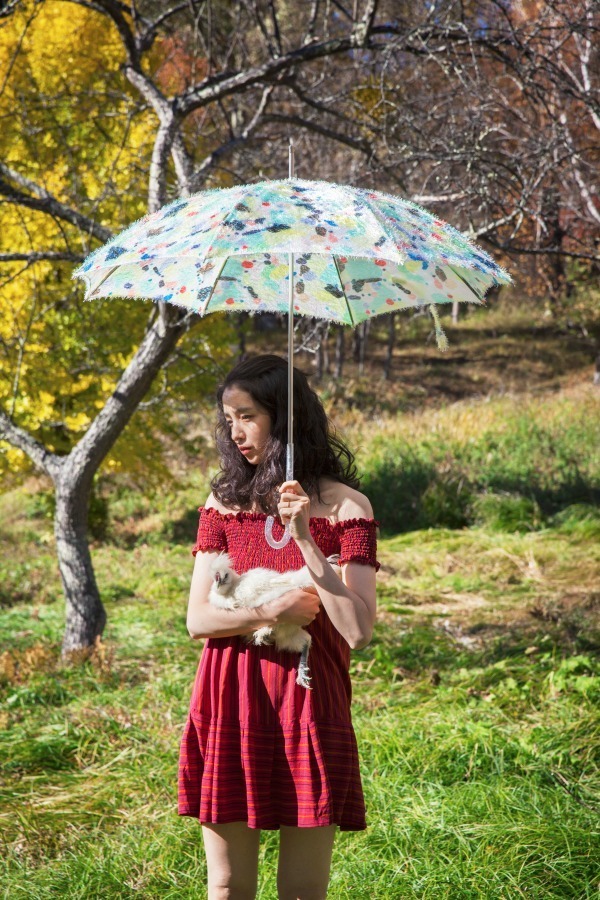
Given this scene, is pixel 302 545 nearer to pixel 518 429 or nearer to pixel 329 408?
pixel 518 429

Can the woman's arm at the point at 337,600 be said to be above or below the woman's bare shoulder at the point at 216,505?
below

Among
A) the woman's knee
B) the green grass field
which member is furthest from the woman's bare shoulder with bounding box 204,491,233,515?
the green grass field

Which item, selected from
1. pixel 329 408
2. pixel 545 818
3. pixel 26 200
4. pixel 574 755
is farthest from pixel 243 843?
pixel 329 408

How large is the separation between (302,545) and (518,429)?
10372mm

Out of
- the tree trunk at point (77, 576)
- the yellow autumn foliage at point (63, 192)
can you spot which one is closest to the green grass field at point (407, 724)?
the tree trunk at point (77, 576)

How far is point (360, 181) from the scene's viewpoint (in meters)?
6.71

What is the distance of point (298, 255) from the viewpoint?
2746 mm

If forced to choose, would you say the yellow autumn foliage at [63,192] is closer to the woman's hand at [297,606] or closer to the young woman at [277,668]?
the young woman at [277,668]

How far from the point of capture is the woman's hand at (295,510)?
2.09m

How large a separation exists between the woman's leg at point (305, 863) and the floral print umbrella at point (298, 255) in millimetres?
1427

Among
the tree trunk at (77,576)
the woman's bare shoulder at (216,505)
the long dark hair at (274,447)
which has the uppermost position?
the long dark hair at (274,447)

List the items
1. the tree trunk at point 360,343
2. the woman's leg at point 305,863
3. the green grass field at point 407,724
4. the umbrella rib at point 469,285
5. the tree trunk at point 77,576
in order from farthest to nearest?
1. the tree trunk at point 360,343
2. the tree trunk at point 77,576
3. the green grass field at point 407,724
4. the umbrella rib at point 469,285
5. the woman's leg at point 305,863

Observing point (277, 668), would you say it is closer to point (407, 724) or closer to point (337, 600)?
point (337, 600)

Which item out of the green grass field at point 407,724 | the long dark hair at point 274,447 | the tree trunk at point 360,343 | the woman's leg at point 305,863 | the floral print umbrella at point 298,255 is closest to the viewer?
the floral print umbrella at point 298,255
